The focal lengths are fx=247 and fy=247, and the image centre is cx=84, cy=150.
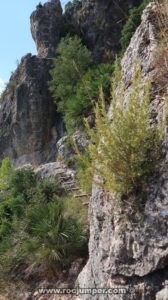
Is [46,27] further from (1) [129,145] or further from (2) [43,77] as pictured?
(1) [129,145]

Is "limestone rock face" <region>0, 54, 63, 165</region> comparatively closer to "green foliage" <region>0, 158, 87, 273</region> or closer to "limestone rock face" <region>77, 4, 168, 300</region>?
"green foliage" <region>0, 158, 87, 273</region>

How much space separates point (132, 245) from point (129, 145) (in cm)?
98

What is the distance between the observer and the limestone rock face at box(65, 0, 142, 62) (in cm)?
1442

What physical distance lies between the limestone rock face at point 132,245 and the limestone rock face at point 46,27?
42.7 feet

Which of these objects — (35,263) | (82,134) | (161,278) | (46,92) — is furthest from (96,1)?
(161,278)

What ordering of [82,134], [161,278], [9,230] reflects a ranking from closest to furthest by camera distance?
1. [161,278]
2. [9,230]
3. [82,134]

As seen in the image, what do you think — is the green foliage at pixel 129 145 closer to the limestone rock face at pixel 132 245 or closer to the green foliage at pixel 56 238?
the limestone rock face at pixel 132 245

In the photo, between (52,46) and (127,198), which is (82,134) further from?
(52,46)

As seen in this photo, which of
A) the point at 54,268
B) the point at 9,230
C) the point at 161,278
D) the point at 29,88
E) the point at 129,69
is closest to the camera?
the point at 161,278

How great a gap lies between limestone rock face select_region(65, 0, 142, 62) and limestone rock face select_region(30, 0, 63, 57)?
1.35m

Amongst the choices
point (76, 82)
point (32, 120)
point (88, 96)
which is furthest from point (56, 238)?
point (32, 120)

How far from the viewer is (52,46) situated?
575 inches

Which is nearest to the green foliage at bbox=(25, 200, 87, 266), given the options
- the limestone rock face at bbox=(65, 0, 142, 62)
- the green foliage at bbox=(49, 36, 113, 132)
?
the green foliage at bbox=(49, 36, 113, 132)

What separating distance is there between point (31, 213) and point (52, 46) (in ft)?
40.2
